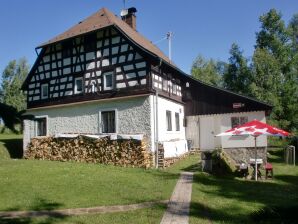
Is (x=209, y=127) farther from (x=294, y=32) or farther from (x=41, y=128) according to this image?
(x=294, y=32)

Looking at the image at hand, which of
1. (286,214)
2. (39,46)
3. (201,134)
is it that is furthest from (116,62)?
(286,214)

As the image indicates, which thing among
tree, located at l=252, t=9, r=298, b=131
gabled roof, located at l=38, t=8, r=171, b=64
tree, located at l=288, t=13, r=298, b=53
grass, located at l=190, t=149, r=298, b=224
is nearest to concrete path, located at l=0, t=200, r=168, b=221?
grass, located at l=190, t=149, r=298, b=224

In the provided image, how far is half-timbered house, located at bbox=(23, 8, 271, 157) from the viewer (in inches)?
649

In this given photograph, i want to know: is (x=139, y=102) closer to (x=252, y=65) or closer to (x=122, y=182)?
(x=122, y=182)

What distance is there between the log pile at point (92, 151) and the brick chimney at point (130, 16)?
1028cm

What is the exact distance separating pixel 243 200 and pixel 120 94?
32.0ft

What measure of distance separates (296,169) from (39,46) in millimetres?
16799

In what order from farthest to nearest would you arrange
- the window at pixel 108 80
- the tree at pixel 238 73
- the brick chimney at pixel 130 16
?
1. the tree at pixel 238 73
2. the brick chimney at pixel 130 16
3. the window at pixel 108 80

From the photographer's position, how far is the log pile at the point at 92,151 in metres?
15.4

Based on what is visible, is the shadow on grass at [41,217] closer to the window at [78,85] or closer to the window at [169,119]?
the window at [169,119]

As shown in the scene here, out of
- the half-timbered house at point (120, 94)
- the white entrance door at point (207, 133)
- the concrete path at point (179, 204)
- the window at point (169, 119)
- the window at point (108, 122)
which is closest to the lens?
the concrete path at point (179, 204)

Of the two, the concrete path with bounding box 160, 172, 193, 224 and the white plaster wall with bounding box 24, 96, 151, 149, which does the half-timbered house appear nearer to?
the white plaster wall with bounding box 24, 96, 151, 149

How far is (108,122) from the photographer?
17484mm

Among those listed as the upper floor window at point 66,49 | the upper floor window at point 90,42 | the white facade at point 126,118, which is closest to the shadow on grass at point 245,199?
the white facade at point 126,118
